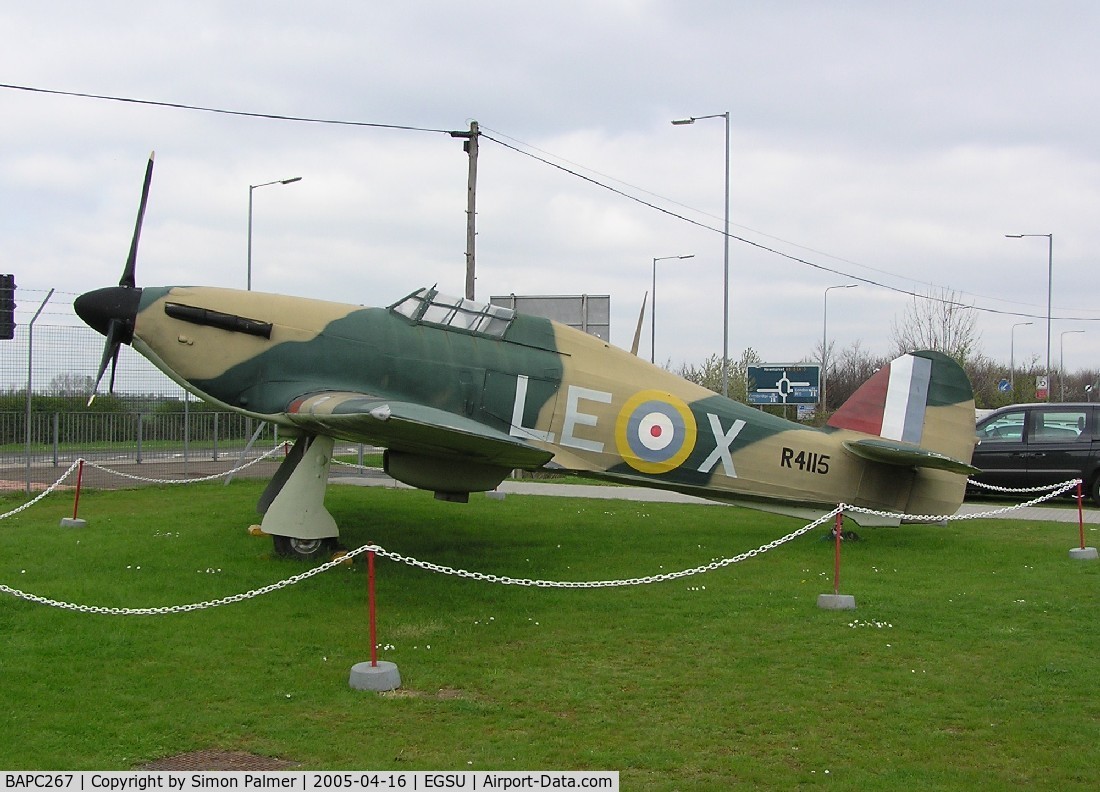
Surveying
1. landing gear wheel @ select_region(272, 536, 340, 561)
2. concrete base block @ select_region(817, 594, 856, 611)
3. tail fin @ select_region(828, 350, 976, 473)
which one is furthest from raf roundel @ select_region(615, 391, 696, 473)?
landing gear wheel @ select_region(272, 536, 340, 561)

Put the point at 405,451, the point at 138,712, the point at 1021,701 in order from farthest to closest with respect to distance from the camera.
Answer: the point at 405,451
the point at 1021,701
the point at 138,712

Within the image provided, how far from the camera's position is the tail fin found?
1062 cm

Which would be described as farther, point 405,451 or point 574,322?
point 574,322

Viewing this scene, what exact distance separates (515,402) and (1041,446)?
11.5 metres

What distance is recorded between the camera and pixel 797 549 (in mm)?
10250

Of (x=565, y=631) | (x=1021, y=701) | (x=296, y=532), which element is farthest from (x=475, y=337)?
(x=1021, y=701)

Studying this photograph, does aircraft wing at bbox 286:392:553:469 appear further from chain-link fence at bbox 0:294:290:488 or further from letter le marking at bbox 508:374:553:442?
chain-link fence at bbox 0:294:290:488

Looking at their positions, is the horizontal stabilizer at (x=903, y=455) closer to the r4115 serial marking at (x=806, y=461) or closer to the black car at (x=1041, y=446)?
the r4115 serial marking at (x=806, y=461)

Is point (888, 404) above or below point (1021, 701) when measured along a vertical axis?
above

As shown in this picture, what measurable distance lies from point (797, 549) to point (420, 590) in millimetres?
4626

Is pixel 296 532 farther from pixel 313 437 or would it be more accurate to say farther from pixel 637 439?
pixel 637 439

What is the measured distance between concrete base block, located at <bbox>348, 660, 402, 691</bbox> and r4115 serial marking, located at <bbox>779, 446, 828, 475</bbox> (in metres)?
6.12

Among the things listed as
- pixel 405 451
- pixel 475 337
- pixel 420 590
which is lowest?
pixel 420 590

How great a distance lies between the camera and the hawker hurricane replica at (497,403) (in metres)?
8.73
